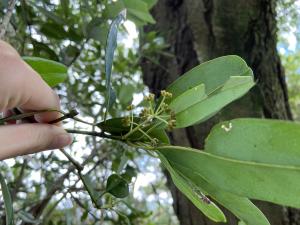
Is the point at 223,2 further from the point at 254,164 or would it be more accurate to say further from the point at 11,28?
the point at 254,164

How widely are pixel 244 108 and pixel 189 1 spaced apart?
37 cm

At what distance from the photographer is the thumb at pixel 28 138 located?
1.61ft

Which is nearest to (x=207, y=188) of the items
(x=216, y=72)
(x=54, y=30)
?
(x=216, y=72)

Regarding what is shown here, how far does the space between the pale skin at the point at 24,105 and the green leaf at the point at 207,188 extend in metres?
0.13

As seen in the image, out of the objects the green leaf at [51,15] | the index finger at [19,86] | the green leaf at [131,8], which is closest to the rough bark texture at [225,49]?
the green leaf at [131,8]

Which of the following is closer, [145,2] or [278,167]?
[278,167]

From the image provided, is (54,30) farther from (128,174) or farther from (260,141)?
(260,141)

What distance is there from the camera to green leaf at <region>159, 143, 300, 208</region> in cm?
44

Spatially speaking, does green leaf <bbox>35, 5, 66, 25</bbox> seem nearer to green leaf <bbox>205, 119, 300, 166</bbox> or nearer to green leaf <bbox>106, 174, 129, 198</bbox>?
green leaf <bbox>106, 174, 129, 198</bbox>

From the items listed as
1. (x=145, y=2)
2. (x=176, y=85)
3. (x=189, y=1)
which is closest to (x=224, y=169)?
(x=176, y=85)

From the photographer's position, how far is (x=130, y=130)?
54 cm

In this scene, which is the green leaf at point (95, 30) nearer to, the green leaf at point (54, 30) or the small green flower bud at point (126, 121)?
the green leaf at point (54, 30)

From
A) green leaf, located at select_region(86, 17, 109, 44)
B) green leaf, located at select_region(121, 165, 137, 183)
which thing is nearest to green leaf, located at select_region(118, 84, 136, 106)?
green leaf, located at select_region(121, 165, 137, 183)

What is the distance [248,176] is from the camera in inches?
18.2
